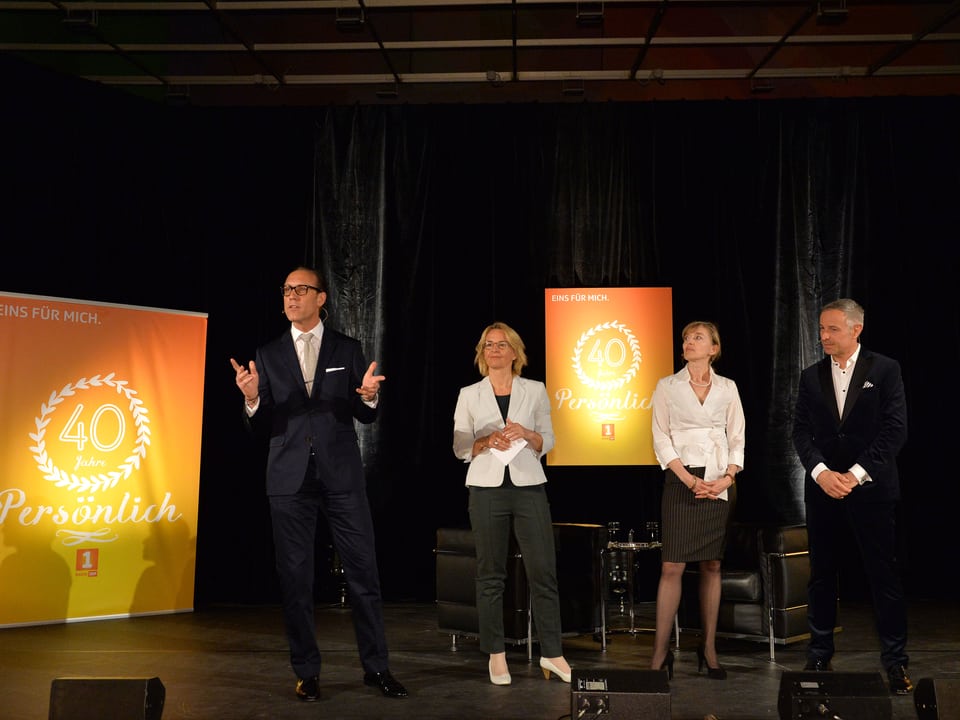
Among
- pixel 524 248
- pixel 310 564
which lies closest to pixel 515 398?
pixel 310 564

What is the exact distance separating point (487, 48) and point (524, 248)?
1.45 m

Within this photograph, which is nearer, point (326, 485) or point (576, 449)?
point (326, 485)

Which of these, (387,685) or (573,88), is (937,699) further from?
(573,88)

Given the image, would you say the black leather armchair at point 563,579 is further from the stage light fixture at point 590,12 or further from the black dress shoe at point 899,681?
the stage light fixture at point 590,12

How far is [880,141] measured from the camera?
656 centimetres

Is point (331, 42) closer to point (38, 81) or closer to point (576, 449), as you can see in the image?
point (38, 81)

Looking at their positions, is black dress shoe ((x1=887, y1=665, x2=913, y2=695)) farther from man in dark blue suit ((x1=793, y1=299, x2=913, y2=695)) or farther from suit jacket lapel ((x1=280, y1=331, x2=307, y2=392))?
suit jacket lapel ((x1=280, y1=331, x2=307, y2=392))

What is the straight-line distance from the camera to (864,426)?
369 centimetres

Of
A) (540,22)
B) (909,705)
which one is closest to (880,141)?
(540,22)

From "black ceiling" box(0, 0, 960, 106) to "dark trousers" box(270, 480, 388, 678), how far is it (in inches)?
139

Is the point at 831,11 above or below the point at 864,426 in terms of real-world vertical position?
above

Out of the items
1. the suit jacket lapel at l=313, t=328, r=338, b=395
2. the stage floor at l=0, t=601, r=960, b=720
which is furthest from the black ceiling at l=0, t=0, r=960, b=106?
the stage floor at l=0, t=601, r=960, b=720

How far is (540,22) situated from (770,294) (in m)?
2.55

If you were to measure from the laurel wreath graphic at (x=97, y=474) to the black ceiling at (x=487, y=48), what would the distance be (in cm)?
233
